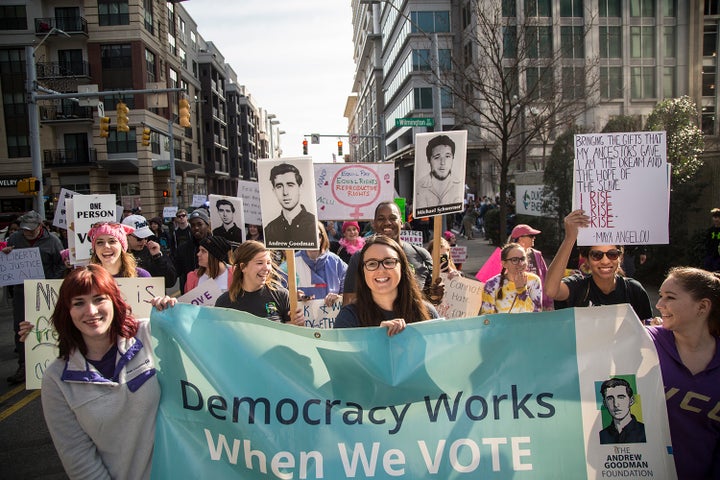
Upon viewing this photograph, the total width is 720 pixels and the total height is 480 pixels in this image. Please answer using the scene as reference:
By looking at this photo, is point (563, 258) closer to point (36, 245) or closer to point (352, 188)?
point (352, 188)

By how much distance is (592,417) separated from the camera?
2.66 meters

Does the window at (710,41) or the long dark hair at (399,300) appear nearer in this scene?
the long dark hair at (399,300)

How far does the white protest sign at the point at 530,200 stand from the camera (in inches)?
695

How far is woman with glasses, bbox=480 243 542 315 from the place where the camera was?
4531 mm

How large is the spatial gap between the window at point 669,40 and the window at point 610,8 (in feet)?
13.5

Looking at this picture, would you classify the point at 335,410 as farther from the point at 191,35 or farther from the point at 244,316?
the point at 191,35

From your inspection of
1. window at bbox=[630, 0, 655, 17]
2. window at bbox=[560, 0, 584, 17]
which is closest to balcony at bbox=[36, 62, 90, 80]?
window at bbox=[560, 0, 584, 17]

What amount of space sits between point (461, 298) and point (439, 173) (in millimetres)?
1282

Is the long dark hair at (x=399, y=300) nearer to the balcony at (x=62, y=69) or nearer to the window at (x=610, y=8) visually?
the balcony at (x=62, y=69)

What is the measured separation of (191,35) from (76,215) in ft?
187

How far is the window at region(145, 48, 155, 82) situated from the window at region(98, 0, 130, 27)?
2505 millimetres

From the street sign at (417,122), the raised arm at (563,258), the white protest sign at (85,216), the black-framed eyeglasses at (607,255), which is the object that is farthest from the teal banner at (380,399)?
the street sign at (417,122)

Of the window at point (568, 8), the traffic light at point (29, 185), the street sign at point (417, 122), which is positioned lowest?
the traffic light at point (29, 185)

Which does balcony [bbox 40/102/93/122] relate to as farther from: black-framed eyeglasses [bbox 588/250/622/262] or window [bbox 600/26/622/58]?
black-framed eyeglasses [bbox 588/250/622/262]
